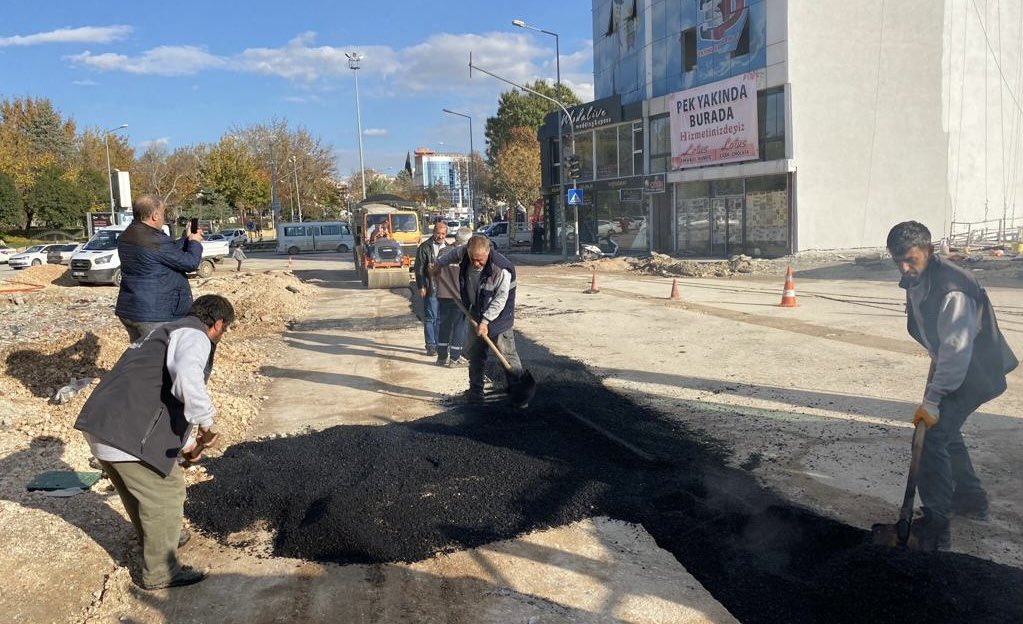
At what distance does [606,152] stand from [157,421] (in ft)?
99.8

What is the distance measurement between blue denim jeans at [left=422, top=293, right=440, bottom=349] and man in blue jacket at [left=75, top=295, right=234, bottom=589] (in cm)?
563

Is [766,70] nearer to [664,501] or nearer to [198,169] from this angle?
[664,501]

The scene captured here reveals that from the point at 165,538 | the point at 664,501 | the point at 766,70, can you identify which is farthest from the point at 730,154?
the point at 165,538

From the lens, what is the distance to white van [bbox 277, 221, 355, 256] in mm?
41656

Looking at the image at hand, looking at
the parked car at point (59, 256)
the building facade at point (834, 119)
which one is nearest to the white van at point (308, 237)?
the parked car at point (59, 256)

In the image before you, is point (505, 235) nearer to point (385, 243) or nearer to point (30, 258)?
point (30, 258)

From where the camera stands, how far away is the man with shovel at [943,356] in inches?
145

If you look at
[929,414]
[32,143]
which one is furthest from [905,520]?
[32,143]

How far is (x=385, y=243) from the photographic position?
19.5 metres

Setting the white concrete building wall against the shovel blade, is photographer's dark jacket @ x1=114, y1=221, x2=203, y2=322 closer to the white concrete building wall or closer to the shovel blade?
the shovel blade

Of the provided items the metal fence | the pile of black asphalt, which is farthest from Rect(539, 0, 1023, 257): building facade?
the pile of black asphalt

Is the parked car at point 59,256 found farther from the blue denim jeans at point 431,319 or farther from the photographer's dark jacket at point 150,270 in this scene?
the photographer's dark jacket at point 150,270

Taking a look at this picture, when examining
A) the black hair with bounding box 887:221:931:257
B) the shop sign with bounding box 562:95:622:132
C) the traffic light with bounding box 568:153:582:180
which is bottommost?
the black hair with bounding box 887:221:931:257

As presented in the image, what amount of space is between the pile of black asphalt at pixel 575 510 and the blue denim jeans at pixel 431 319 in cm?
333
